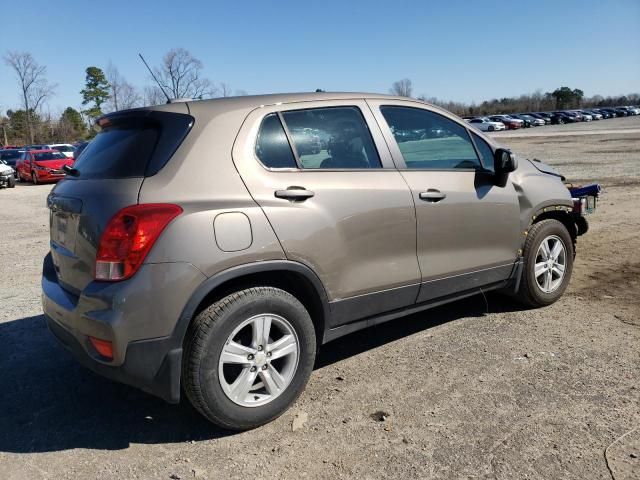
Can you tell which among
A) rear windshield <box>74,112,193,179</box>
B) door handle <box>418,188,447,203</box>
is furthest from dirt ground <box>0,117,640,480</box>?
rear windshield <box>74,112,193,179</box>

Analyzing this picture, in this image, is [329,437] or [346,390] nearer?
[329,437]

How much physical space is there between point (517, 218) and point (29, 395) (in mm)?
3844

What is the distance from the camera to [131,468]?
9.30ft

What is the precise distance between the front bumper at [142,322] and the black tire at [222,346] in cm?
9

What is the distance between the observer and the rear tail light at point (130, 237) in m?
2.73

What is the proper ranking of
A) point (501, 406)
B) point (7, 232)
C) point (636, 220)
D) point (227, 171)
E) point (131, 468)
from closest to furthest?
point (131, 468) → point (227, 171) → point (501, 406) → point (636, 220) → point (7, 232)

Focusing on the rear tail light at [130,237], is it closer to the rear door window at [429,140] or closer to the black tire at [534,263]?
the rear door window at [429,140]

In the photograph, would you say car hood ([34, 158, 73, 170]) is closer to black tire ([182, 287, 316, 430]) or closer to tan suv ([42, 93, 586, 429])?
tan suv ([42, 93, 586, 429])

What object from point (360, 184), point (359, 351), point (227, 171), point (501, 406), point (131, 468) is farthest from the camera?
point (359, 351)

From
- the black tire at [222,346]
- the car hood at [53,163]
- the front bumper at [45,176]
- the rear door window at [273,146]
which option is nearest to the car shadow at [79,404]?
the black tire at [222,346]

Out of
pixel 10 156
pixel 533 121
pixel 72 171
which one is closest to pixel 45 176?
pixel 10 156

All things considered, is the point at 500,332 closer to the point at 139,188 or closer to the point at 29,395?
the point at 139,188

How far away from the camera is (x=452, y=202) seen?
13.1 ft

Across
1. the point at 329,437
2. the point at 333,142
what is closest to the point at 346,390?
the point at 329,437
